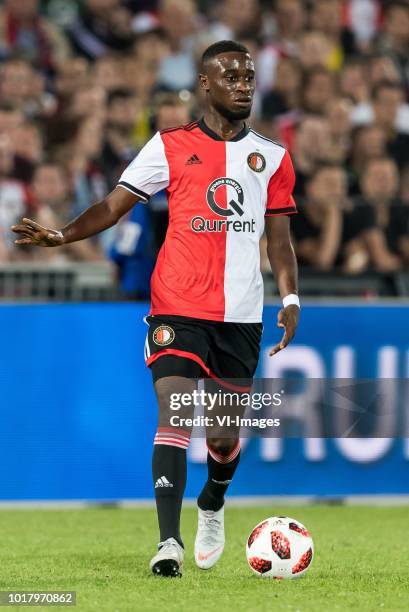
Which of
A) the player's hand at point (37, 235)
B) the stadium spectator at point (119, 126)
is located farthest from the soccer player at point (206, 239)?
the stadium spectator at point (119, 126)

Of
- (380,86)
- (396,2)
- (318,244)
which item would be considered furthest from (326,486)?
(396,2)

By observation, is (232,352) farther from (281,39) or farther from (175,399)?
(281,39)

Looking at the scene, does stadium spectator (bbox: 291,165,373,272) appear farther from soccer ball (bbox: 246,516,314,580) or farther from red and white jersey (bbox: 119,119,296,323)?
soccer ball (bbox: 246,516,314,580)

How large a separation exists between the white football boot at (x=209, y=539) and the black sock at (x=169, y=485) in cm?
51

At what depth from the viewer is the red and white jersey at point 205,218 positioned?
239 inches

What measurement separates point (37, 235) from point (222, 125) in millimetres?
1071

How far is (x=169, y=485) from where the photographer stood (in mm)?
5914

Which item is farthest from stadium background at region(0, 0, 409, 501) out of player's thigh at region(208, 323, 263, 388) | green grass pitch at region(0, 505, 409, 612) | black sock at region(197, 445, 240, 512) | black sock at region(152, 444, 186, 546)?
black sock at region(152, 444, 186, 546)

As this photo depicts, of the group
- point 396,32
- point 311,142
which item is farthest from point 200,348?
point 396,32

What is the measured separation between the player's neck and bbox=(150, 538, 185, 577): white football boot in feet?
6.12

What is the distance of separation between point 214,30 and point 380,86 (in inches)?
84.5

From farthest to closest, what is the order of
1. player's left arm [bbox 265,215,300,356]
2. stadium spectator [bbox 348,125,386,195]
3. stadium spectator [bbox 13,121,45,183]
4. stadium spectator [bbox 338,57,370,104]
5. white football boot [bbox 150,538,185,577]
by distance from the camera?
stadium spectator [bbox 338,57,370,104] → stadium spectator [bbox 348,125,386,195] → stadium spectator [bbox 13,121,45,183] → player's left arm [bbox 265,215,300,356] → white football boot [bbox 150,538,185,577]

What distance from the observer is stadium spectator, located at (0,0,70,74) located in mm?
14084

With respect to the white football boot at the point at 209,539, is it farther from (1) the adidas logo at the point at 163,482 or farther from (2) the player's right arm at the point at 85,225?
(2) the player's right arm at the point at 85,225
